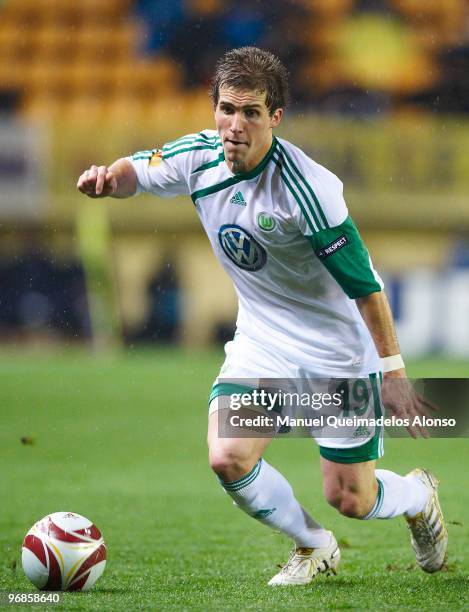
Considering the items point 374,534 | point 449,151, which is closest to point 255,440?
point 374,534

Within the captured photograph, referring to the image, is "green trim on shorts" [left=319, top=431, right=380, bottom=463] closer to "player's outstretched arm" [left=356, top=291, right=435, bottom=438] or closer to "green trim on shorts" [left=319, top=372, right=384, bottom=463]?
"green trim on shorts" [left=319, top=372, right=384, bottom=463]

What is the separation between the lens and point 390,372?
4242mm

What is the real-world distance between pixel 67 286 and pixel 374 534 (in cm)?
1418

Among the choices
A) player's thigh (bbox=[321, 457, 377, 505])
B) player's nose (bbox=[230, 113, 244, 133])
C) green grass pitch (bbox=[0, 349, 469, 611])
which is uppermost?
player's nose (bbox=[230, 113, 244, 133])

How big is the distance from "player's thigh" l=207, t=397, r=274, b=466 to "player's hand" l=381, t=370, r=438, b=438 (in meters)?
0.53

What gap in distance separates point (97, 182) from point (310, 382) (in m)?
1.20

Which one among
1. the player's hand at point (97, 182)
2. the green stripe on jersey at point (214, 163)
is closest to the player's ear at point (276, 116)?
the green stripe on jersey at point (214, 163)

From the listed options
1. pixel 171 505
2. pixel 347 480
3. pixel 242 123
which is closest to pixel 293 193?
A: pixel 242 123

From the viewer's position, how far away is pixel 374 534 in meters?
6.05

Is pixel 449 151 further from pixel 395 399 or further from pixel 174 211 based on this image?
pixel 395 399

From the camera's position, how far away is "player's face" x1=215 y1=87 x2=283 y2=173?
4.23 m

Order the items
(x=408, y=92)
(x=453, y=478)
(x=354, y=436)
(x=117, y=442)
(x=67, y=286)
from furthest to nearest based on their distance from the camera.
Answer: (x=408, y=92) < (x=67, y=286) < (x=117, y=442) < (x=453, y=478) < (x=354, y=436)

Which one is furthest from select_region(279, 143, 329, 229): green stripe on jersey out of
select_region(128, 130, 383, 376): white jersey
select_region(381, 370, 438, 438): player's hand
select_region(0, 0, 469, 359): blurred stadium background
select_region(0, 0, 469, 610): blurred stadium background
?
select_region(0, 0, 469, 359): blurred stadium background

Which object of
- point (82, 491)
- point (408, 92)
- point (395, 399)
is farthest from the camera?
point (408, 92)
